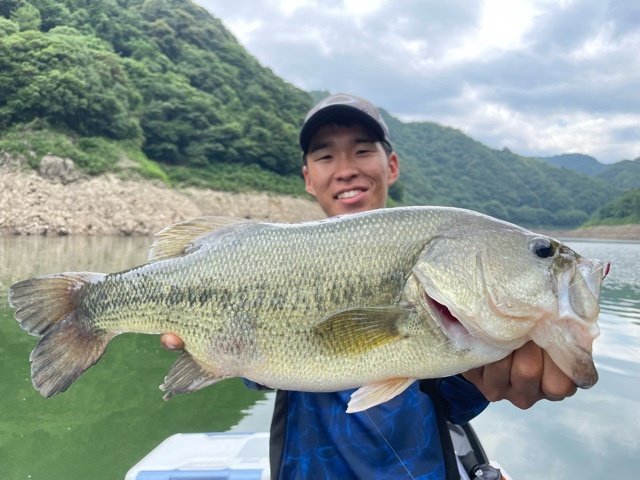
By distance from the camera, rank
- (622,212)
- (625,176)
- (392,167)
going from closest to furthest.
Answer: (392,167) → (622,212) → (625,176)

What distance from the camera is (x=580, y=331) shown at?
1935 millimetres

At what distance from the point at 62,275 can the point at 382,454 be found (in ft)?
6.18

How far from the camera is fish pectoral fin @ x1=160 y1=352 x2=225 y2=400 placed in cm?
245

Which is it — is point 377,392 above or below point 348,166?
below

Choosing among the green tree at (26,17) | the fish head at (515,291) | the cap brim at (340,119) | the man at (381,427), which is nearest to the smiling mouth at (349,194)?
the cap brim at (340,119)

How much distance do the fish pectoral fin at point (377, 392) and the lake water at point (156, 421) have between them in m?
3.89

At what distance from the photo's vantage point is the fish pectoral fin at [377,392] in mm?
2150

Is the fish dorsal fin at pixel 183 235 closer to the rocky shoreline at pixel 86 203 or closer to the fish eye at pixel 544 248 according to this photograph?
the fish eye at pixel 544 248

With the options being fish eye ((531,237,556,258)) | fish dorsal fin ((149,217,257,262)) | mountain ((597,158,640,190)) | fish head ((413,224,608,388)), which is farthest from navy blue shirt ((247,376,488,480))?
mountain ((597,158,640,190))

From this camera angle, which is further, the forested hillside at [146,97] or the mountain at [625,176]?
the mountain at [625,176]

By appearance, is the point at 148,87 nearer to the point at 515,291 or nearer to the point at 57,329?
the point at 57,329

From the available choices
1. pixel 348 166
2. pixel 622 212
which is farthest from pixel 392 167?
pixel 622 212

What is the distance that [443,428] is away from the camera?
275 cm

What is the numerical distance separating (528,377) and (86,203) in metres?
39.0
